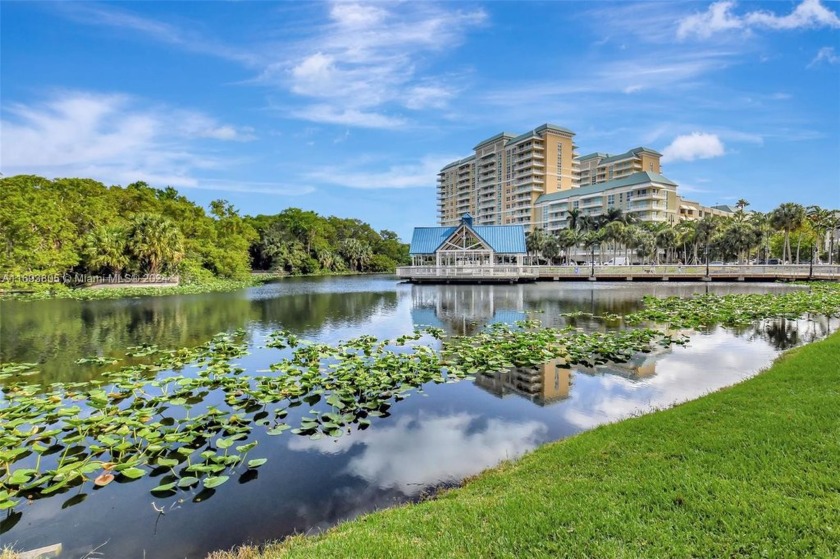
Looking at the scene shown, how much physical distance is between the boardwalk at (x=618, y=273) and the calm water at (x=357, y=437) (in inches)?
1188

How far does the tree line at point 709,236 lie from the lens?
1978 inches

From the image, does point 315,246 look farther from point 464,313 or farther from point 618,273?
point 464,313

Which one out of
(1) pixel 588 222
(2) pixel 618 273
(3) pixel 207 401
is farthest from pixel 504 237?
(3) pixel 207 401

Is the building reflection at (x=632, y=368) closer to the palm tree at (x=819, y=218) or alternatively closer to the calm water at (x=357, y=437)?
the calm water at (x=357, y=437)

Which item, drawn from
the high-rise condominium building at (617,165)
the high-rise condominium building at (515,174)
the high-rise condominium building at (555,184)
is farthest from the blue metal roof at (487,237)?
the high-rise condominium building at (617,165)

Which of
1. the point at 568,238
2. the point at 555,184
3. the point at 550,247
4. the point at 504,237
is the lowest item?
the point at 550,247

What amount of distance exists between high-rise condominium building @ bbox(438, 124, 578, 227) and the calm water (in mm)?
91876

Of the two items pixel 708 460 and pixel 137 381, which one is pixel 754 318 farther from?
pixel 137 381

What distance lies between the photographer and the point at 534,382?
987 cm

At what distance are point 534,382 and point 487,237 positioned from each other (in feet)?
145

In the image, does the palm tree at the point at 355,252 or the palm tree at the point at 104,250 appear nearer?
the palm tree at the point at 104,250

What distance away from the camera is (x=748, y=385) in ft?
24.7

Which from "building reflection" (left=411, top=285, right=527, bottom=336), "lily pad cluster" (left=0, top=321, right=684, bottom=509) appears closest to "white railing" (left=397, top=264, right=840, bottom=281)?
"building reflection" (left=411, top=285, right=527, bottom=336)

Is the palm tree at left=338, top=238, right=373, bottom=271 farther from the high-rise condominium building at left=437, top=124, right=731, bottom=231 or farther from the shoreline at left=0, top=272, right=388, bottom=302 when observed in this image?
the shoreline at left=0, top=272, right=388, bottom=302
